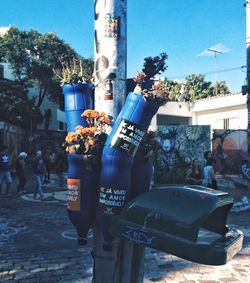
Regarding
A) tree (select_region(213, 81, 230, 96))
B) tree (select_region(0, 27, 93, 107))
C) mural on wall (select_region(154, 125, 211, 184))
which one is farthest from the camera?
tree (select_region(213, 81, 230, 96))

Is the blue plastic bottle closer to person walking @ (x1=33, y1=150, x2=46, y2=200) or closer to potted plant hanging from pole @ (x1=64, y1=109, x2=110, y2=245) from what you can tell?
potted plant hanging from pole @ (x1=64, y1=109, x2=110, y2=245)

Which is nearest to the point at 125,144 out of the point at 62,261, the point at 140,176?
the point at 140,176

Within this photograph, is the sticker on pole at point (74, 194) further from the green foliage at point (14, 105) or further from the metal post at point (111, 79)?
the green foliage at point (14, 105)

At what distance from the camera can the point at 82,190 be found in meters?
2.92

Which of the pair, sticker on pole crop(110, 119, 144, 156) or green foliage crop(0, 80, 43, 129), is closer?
sticker on pole crop(110, 119, 144, 156)

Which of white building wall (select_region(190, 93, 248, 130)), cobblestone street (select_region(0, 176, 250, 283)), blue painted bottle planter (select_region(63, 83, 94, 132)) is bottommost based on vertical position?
cobblestone street (select_region(0, 176, 250, 283))

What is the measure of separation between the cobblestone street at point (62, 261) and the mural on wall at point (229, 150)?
34.6ft

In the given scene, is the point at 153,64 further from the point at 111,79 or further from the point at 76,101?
the point at 76,101

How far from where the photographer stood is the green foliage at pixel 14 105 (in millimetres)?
28781

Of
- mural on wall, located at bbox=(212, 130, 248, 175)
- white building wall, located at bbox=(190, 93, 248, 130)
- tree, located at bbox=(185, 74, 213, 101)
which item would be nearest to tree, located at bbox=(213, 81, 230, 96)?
tree, located at bbox=(185, 74, 213, 101)

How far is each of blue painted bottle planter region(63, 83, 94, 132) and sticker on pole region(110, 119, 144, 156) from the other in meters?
0.51

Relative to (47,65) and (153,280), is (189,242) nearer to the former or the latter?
(153,280)

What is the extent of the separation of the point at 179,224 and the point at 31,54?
32.1 m

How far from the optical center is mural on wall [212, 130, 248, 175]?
64.7 ft
